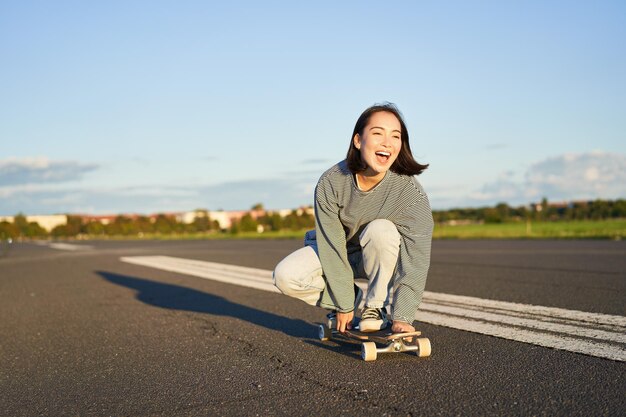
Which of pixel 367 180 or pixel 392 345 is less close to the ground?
pixel 367 180

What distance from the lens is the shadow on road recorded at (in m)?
5.20

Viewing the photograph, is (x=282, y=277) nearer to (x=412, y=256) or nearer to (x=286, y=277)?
(x=286, y=277)

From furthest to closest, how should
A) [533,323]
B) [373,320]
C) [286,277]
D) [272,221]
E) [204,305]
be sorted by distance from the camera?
[272,221] → [204,305] → [533,323] → [286,277] → [373,320]

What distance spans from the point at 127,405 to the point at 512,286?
565 cm

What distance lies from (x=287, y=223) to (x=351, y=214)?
67579mm

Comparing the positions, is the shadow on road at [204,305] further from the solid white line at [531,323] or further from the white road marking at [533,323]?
the solid white line at [531,323]

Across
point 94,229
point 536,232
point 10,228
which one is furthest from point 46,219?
point 536,232

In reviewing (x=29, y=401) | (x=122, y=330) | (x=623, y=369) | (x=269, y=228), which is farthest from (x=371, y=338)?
(x=269, y=228)

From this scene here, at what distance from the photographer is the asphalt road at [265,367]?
2824mm

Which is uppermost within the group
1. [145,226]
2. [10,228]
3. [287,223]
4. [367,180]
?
[10,228]

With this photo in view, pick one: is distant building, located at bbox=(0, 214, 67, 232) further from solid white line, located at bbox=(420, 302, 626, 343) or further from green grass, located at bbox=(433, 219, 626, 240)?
solid white line, located at bbox=(420, 302, 626, 343)

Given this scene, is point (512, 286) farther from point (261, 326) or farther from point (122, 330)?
point (122, 330)

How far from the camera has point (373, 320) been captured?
4.01 metres

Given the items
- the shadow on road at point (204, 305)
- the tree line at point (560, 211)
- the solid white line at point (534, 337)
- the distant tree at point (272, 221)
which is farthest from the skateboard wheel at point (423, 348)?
the distant tree at point (272, 221)
